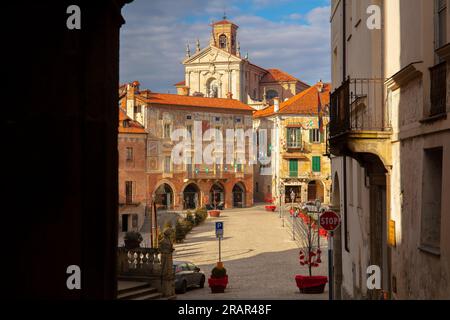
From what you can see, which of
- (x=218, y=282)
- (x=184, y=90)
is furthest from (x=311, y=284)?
(x=184, y=90)

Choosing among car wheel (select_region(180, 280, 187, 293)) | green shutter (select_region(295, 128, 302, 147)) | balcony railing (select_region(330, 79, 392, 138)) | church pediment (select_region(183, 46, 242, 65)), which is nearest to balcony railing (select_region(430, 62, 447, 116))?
balcony railing (select_region(330, 79, 392, 138))

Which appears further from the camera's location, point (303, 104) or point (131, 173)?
point (303, 104)

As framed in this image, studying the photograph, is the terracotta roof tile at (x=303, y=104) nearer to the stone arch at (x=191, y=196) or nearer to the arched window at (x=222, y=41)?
the stone arch at (x=191, y=196)

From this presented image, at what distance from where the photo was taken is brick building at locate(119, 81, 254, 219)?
246ft

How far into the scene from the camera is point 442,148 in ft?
31.8

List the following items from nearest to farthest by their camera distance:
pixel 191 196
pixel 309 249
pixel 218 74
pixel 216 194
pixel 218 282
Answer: pixel 218 282, pixel 309 249, pixel 191 196, pixel 216 194, pixel 218 74

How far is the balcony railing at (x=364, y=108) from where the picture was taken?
43.2 ft

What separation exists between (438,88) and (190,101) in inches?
2761

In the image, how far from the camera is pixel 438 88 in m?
9.70

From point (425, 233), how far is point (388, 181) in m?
2.48

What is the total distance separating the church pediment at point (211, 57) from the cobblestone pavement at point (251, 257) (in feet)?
124

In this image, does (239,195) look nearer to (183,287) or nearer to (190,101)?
(190,101)

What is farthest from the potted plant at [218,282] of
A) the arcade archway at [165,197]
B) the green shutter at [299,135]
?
the green shutter at [299,135]
